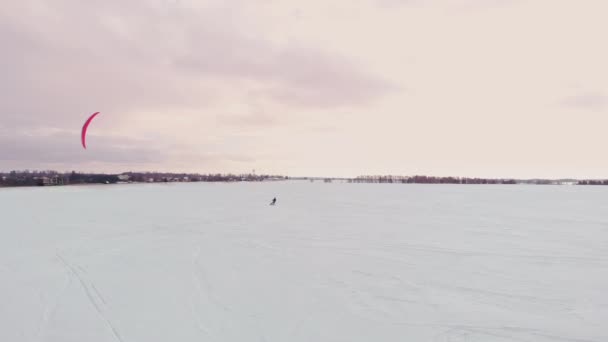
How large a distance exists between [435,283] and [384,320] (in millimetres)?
1541

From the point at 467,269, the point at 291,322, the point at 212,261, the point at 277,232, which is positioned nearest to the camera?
the point at 291,322

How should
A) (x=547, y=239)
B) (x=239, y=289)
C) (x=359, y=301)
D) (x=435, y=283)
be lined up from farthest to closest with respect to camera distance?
(x=547, y=239), (x=435, y=283), (x=239, y=289), (x=359, y=301)

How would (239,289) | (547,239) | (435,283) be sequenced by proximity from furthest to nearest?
(547,239) → (435,283) → (239,289)

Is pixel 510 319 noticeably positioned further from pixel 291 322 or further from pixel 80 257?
pixel 80 257

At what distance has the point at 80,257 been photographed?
19.3 ft

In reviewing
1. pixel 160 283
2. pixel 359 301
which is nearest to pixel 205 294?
pixel 160 283

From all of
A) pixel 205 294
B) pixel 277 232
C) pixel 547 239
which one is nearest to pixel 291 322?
pixel 205 294

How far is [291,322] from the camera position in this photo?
3385mm

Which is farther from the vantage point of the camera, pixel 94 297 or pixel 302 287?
pixel 302 287

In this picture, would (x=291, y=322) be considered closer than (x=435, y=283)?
Yes

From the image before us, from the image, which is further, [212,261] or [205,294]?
[212,261]

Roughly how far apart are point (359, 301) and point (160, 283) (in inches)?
108

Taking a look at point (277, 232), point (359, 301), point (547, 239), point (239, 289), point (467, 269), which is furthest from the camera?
point (277, 232)

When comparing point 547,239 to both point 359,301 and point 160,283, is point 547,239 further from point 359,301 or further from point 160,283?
point 160,283
